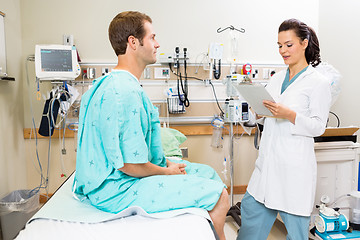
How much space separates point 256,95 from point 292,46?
374 millimetres

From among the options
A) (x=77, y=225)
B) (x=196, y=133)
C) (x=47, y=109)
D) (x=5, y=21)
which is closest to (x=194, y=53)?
(x=196, y=133)

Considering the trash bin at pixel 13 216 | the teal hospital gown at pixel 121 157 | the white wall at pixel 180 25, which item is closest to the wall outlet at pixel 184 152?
the white wall at pixel 180 25

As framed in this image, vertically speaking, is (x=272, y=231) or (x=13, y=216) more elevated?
(x=13, y=216)

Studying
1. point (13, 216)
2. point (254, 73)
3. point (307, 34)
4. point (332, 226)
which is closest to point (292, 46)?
point (307, 34)

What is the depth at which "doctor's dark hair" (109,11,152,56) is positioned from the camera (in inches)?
49.5

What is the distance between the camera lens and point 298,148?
157cm

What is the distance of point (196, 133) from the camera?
3.08 meters

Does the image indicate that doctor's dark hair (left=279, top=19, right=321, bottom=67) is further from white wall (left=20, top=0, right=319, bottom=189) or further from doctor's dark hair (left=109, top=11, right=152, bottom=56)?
white wall (left=20, top=0, right=319, bottom=189)

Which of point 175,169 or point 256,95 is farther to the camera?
point 256,95

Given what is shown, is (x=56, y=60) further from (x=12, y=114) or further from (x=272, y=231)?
(x=272, y=231)

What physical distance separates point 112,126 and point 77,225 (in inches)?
16.6

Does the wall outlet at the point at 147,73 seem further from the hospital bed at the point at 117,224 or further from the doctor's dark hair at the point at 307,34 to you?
the hospital bed at the point at 117,224

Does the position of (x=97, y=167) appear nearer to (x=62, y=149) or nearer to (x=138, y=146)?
(x=138, y=146)

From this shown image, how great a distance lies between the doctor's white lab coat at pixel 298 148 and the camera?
5.06 feet
